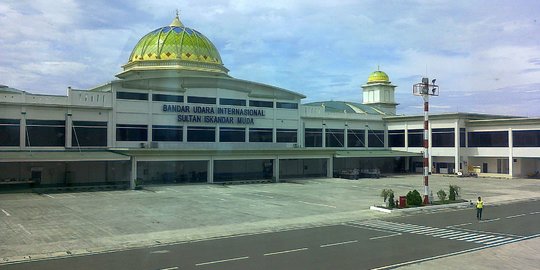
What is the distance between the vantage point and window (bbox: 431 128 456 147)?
64.6 meters

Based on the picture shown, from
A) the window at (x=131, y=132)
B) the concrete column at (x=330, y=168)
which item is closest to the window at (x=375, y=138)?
the concrete column at (x=330, y=168)

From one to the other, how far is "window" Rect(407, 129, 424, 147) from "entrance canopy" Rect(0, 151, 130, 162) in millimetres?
42880

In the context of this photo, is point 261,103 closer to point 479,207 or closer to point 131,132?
point 131,132

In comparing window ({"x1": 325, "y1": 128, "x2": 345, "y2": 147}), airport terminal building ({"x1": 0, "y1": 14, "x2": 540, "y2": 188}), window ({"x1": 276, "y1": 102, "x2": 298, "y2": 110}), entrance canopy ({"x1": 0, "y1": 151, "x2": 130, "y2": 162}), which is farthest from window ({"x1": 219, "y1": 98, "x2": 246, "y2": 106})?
window ({"x1": 325, "y1": 128, "x2": 345, "y2": 147})

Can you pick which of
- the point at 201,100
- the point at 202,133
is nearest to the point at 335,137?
the point at 202,133

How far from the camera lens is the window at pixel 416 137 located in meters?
68.9

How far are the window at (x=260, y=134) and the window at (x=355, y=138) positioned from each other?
49.4 ft

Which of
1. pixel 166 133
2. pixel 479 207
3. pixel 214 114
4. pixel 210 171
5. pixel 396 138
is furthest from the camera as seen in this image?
pixel 396 138

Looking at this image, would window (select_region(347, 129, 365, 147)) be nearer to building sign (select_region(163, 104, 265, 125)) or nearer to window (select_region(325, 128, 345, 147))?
window (select_region(325, 128, 345, 147))

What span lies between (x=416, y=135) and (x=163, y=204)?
47254mm

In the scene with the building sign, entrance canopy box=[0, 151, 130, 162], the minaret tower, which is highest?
the minaret tower

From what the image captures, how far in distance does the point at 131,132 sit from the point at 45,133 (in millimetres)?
8186

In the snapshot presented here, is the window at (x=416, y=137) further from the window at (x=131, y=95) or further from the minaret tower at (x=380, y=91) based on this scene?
the window at (x=131, y=95)

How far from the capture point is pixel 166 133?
51.6 meters
